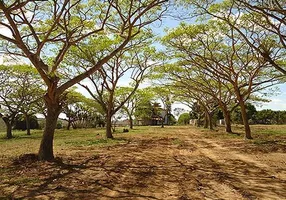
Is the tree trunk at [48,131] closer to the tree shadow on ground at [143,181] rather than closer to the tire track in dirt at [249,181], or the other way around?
the tree shadow on ground at [143,181]

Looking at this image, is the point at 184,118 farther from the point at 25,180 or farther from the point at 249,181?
the point at 25,180

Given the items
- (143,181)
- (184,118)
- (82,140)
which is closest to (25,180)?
(143,181)

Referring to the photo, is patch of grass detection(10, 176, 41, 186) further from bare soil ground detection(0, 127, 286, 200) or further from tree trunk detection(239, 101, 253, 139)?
tree trunk detection(239, 101, 253, 139)

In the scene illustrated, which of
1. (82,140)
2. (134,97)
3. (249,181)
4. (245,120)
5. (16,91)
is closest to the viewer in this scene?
(249,181)

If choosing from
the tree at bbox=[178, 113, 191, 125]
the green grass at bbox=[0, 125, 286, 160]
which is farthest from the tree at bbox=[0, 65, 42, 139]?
the tree at bbox=[178, 113, 191, 125]

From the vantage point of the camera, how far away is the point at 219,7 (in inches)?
587

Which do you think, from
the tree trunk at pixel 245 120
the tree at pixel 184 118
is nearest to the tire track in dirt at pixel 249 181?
the tree trunk at pixel 245 120

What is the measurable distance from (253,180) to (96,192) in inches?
152

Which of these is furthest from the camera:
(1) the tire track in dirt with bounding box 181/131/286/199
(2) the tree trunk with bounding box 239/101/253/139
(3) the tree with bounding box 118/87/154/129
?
(3) the tree with bounding box 118/87/154/129

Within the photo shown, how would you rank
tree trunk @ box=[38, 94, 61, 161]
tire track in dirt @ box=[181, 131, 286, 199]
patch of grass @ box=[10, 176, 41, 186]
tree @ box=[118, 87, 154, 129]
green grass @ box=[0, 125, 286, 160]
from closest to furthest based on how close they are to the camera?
tire track in dirt @ box=[181, 131, 286, 199] → patch of grass @ box=[10, 176, 41, 186] → tree trunk @ box=[38, 94, 61, 161] → green grass @ box=[0, 125, 286, 160] → tree @ box=[118, 87, 154, 129]

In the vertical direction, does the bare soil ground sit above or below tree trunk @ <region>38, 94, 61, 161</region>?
below

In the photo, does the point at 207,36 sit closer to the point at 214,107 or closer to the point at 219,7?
the point at 219,7

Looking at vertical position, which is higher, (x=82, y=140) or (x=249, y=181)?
(x=82, y=140)

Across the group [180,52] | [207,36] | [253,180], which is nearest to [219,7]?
[207,36]
